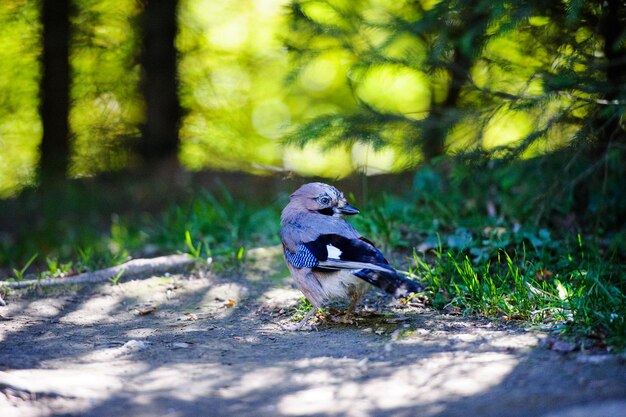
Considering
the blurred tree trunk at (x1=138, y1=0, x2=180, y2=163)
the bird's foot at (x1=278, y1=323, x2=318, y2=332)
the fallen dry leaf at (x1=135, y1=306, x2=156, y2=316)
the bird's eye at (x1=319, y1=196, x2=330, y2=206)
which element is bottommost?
the fallen dry leaf at (x1=135, y1=306, x2=156, y2=316)

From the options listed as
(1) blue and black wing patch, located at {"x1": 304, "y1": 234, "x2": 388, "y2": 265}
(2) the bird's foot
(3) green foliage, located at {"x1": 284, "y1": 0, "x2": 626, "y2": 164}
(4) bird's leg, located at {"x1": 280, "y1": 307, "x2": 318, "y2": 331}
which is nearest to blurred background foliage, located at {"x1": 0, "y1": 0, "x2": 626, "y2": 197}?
(3) green foliage, located at {"x1": 284, "y1": 0, "x2": 626, "y2": 164}

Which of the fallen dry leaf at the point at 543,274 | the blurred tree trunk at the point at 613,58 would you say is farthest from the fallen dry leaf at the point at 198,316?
the blurred tree trunk at the point at 613,58

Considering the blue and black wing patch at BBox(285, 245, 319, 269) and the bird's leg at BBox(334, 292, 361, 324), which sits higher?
the blue and black wing patch at BBox(285, 245, 319, 269)

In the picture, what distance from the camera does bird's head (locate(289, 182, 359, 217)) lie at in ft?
14.6

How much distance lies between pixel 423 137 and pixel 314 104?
18.6 ft

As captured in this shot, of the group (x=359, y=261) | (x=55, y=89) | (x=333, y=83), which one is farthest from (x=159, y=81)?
(x=359, y=261)

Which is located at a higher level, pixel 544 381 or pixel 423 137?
pixel 423 137

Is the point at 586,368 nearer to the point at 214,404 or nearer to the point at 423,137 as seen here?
the point at 214,404

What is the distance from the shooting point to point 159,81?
9.56 metres

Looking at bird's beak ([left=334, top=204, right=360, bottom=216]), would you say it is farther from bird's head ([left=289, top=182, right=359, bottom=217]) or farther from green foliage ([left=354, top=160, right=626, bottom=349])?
green foliage ([left=354, top=160, right=626, bottom=349])

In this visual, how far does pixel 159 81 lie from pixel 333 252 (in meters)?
6.34

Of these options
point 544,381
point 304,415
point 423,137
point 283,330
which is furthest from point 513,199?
point 304,415

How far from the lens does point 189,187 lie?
8914 mm

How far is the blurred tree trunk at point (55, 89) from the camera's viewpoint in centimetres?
968
